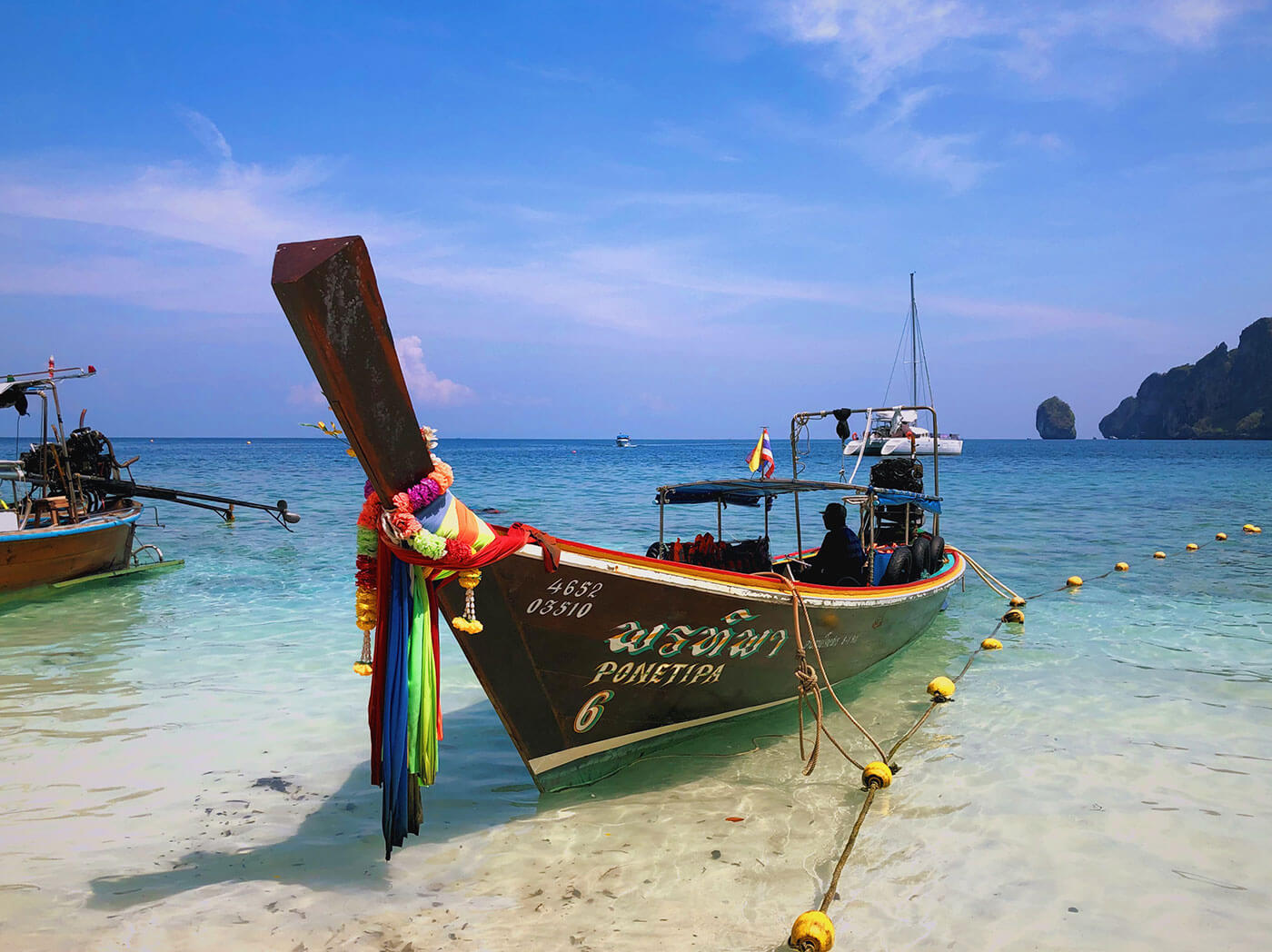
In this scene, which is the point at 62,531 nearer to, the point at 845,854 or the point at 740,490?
the point at 740,490

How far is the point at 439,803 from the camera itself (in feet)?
19.0

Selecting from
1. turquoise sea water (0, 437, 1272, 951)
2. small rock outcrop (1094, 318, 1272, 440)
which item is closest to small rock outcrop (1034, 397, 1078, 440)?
small rock outcrop (1094, 318, 1272, 440)

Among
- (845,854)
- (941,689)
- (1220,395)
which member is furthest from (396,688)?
(1220,395)

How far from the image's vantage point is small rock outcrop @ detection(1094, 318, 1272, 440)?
388ft

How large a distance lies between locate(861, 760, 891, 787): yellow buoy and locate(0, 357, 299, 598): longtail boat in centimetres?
1309

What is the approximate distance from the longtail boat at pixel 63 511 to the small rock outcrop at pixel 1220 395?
144 meters

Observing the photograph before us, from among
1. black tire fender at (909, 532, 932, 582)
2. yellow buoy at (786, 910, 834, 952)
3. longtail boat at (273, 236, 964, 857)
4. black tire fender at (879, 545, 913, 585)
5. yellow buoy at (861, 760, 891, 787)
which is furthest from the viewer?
black tire fender at (909, 532, 932, 582)

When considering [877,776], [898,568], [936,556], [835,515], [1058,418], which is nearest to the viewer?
[877,776]

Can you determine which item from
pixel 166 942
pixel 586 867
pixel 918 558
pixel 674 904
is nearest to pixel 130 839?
pixel 166 942

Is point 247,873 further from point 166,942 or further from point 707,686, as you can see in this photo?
point 707,686

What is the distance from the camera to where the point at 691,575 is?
5492 mm

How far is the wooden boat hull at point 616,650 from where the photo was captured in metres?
4.84

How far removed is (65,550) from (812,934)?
14.2 m

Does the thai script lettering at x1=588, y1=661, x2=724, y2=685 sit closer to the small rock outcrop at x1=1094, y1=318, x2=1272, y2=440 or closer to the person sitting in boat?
the person sitting in boat
